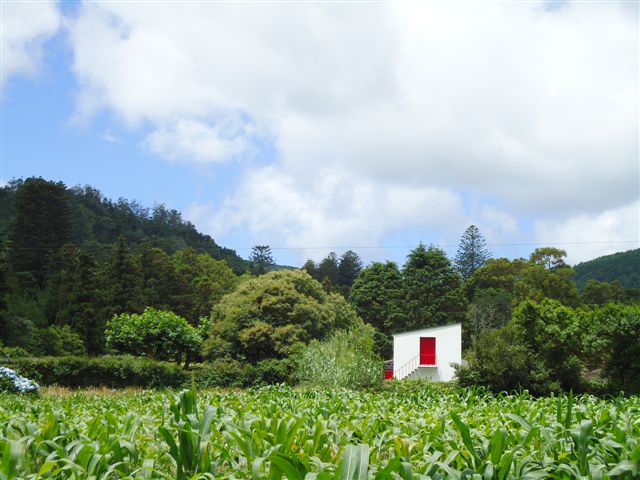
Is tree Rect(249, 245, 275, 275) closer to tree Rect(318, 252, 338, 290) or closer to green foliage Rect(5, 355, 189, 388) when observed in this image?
tree Rect(318, 252, 338, 290)

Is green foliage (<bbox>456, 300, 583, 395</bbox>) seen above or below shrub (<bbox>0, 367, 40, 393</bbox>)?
above

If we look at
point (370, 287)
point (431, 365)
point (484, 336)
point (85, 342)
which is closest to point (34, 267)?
point (85, 342)

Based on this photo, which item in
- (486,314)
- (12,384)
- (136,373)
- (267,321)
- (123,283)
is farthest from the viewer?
(486,314)

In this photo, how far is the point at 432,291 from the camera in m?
42.5

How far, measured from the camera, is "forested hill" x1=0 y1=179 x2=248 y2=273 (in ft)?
157

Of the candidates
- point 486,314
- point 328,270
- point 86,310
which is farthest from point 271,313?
point 328,270

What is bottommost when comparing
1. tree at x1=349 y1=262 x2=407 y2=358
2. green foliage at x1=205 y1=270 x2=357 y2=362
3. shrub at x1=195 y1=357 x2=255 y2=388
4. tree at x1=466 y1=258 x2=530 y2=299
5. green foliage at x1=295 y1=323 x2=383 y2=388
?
shrub at x1=195 y1=357 x2=255 y2=388

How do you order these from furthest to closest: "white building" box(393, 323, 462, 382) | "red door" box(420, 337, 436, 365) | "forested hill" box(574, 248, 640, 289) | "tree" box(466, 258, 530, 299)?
"forested hill" box(574, 248, 640, 289) < "tree" box(466, 258, 530, 299) < "red door" box(420, 337, 436, 365) < "white building" box(393, 323, 462, 382)

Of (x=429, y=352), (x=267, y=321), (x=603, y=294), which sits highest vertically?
(x=603, y=294)

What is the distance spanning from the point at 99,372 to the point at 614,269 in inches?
2260

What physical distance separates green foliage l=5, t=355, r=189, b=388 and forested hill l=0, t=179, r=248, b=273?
3034 cm

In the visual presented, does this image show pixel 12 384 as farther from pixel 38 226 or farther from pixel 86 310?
pixel 38 226

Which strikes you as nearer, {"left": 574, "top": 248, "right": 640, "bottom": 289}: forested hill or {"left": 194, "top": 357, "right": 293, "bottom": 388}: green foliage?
{"left": 194, "top": 357, "right": 293, "bottom": 388}: green foliage

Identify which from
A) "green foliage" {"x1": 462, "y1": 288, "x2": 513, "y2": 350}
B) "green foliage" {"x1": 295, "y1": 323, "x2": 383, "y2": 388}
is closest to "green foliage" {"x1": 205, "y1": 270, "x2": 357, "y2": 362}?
"green foliage" {"x1": 295, "y1": 323, "x2": 383, "y2": 388}
